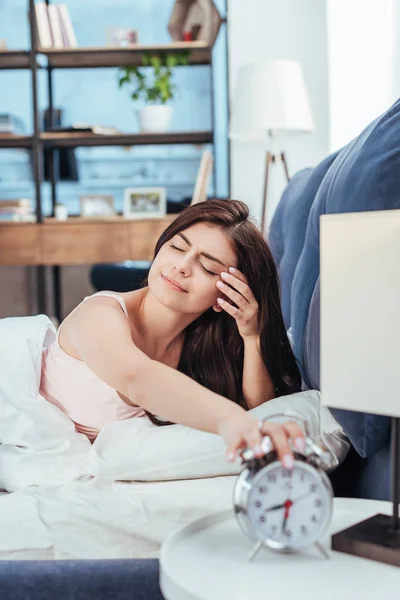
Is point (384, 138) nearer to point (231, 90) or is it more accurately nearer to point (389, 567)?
point (389, 567)

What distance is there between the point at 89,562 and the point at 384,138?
2.49 ft

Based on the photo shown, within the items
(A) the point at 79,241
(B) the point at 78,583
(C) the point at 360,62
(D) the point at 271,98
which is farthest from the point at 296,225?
(A) the point at 79,241

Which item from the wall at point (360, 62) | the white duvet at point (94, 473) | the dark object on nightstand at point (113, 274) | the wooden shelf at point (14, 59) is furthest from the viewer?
the dark object on nightstand at point (113, 274)

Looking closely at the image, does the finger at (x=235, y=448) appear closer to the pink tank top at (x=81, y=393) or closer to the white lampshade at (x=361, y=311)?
the white lampshade at (x=361, y=311)

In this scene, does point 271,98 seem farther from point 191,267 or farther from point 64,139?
point 191,267

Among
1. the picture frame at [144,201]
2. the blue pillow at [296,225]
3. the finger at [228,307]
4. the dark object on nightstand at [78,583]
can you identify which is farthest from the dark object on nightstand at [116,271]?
the dark object on nightstand at [78,583]

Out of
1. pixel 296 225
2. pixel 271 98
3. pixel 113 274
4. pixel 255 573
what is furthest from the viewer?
pixel 113 274

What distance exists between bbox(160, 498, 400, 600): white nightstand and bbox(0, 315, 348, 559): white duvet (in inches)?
11.5

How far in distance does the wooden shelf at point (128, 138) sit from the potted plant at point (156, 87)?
0.26 feet

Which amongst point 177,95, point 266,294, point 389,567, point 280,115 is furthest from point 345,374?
point 177,95

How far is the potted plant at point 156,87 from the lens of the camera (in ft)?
15.9

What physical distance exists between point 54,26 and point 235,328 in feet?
12.0

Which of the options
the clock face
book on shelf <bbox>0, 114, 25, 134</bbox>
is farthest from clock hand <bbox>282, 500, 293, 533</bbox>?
book on shelf <bbox>0, 114, 25, 134</bbox>

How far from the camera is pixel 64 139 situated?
4844 millimetres
